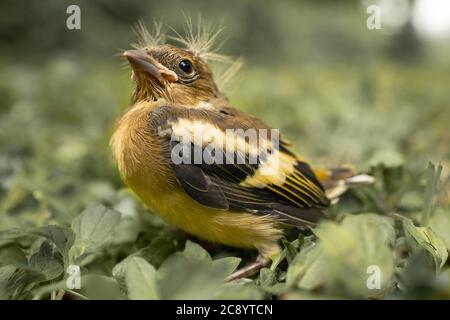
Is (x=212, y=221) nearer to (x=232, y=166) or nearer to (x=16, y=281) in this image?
(x=232, y=166)

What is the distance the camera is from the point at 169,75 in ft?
6.01

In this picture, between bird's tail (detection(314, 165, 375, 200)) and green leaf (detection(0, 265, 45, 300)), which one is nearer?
green leaf (detection(0, 265, 45, 300))

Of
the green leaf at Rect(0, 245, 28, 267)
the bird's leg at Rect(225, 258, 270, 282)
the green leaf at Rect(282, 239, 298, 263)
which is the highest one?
the green leaf at Rect(282, 239, 298, 263)

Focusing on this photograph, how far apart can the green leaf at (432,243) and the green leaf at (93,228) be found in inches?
29.9

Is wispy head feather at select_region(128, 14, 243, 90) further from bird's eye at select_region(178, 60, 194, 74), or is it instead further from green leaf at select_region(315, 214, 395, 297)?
green leaf at select_region(315, 214, 395, 297)

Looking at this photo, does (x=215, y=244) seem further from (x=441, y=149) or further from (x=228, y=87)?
(x=441, y=149)

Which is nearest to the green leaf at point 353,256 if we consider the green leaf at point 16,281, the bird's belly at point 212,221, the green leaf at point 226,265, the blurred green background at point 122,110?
the blurred green background at point 122,110

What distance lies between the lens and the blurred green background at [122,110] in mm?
1782

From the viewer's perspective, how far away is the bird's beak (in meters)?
1.78

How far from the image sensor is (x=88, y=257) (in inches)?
Result: 53.0

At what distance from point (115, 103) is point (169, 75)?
1.58 m

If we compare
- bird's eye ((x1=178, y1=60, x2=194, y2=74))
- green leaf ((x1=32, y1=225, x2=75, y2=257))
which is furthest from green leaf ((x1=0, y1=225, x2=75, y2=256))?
bird's eye ((x1=178, y1=60, x2=194, y2=74))

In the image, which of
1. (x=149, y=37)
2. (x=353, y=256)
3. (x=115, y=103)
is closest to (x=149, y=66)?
(x=149, y=37)

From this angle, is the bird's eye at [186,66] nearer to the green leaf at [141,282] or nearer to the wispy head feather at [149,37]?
the wispy head feather at [149,37]
